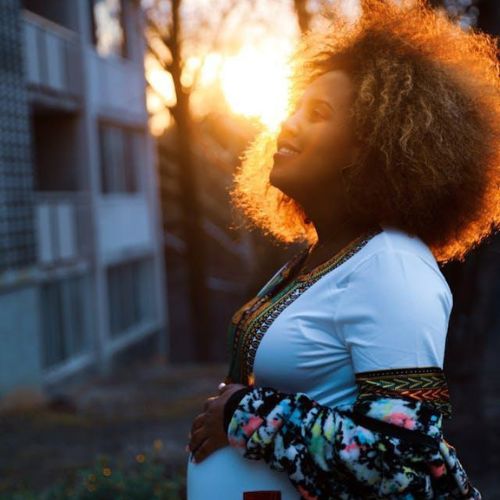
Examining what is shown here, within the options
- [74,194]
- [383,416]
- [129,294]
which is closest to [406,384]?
[383,416]

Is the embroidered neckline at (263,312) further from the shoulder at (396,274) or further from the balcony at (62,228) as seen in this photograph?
the balcony at (62,228)

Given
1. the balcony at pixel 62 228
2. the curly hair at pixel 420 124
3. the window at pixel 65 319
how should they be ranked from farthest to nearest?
the window at pixel 65 319 → the balcony at pixel 62 228 → the curly hair at pixel 420 124

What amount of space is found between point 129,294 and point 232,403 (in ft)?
63.5

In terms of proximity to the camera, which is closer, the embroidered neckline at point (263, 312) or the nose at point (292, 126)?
the embroidered neckline at point (263, 312)

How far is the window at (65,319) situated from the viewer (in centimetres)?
1559

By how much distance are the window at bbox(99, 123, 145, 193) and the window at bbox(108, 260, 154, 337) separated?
1.85 m

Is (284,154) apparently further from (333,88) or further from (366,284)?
(366,284)

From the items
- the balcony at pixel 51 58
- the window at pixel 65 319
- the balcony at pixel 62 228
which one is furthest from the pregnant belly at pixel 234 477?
the window at pixel 65 319

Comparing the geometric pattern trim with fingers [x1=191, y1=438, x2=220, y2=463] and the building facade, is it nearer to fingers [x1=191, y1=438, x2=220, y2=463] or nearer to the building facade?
fingers [x1=191, y1=438, x2=220, y2=463]

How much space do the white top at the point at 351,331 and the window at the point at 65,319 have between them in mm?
13514

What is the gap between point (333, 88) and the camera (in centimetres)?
222

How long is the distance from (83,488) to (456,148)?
9.74ft

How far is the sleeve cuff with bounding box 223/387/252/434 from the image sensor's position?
2.08 m

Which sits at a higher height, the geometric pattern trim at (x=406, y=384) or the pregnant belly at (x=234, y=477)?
the geometric pattern trim at (x=406, y=384)
